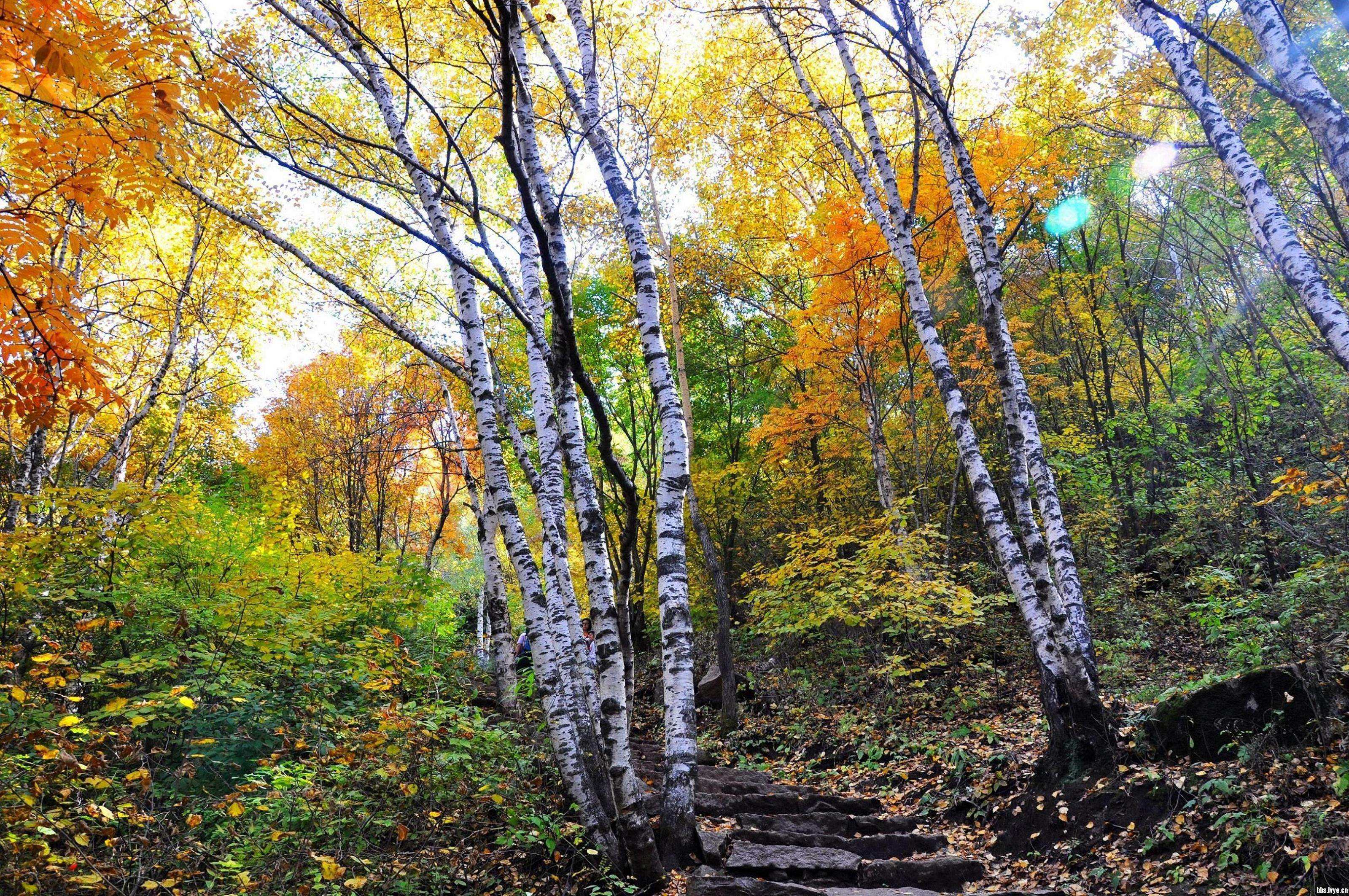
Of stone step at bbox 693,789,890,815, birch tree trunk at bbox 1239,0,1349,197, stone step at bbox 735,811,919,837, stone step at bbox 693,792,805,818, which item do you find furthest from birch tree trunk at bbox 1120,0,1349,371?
stone step at bbox 693,792,805,818

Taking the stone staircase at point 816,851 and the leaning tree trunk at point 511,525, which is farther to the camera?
the leaning tree trunk at point 511,525

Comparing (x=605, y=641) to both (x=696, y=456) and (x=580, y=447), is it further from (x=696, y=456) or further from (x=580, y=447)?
(x=696, y=456)

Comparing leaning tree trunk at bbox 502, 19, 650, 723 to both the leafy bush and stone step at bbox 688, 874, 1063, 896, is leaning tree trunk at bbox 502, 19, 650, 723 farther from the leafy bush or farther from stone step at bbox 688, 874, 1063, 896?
the leafy bush

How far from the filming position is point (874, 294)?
12.1 m

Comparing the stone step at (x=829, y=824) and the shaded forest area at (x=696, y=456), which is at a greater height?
the shaded forest area at (x=696, y=456)

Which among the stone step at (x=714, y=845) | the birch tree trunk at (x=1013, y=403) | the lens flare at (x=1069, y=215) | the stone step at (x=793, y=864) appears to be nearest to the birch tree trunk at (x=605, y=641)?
the stone step at (x=714, y=845)

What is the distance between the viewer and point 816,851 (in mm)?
5340

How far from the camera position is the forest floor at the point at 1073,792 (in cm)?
387

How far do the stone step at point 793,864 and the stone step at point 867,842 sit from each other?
360 mm

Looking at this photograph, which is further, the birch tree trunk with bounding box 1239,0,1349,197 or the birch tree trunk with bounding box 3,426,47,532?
the birch tree trunk with bounding box 3,426,47,532

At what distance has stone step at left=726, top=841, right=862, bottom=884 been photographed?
4.97m

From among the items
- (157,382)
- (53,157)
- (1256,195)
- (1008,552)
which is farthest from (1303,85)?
(157,382)

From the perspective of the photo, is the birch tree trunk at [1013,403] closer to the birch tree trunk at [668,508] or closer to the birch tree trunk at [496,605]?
the birch tree trunk at [668,508]

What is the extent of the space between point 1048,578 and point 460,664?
7.82 metres
